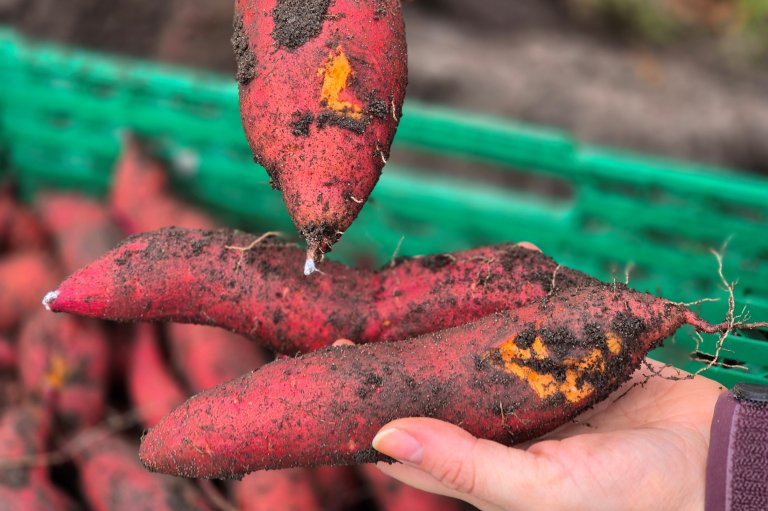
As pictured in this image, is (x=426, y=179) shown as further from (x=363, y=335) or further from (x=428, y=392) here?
(x=428, y=392)

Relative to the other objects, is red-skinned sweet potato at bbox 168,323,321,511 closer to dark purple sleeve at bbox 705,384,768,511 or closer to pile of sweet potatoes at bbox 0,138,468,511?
pile of sweet potatoes at bbox 0,138,468,511

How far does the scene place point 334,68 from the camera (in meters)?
1.12

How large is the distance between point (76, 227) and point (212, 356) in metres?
0.65

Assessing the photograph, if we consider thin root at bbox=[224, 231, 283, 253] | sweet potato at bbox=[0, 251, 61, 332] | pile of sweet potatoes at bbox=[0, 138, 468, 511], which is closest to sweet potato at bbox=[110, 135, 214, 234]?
pile of sweet potatoes at bbox=[0, 138, 468, 511]

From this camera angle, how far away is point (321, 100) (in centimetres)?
111

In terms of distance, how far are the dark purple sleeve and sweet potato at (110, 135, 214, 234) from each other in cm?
144

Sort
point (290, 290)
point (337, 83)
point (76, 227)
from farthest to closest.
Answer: point (76, 227)
point (290, 290)
point (337, 83)

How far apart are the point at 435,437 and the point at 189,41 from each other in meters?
2.43

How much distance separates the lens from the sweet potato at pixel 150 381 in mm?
1835

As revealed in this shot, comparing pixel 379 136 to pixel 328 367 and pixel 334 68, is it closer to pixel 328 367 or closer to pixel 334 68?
pixel 334 68

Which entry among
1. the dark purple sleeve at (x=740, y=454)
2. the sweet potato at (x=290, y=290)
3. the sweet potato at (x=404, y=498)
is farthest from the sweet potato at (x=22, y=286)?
the dark purple sleeve at (x=740, y=454)

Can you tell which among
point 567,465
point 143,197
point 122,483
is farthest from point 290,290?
point 143,197

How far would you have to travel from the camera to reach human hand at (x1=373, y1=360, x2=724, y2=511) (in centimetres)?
104

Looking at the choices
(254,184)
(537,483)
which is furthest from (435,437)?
(254,184)
